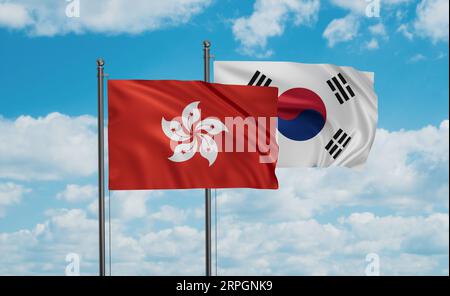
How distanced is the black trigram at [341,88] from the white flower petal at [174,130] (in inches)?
173

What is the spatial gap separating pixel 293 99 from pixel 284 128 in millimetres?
725

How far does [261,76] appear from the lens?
1891 centimetres

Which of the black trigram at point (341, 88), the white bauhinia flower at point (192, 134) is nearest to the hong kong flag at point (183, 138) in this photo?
the white bauhinia flower at point (192, 134)

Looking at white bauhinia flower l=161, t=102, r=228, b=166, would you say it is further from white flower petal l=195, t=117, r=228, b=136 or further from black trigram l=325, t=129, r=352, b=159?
black trigram l=325, t=129, r=352, b=159

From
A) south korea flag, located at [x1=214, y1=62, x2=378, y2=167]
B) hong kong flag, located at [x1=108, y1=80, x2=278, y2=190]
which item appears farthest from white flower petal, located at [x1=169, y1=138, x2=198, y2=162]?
south korea flag, located at [x1=214, y1=62, x2=378, y2=167]

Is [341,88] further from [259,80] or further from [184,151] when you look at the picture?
[184,151]

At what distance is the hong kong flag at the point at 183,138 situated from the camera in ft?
54.5

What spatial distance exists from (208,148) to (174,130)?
82 centimetres

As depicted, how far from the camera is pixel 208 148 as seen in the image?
56.0 ft

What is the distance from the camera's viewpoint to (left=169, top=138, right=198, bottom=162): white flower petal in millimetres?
16844

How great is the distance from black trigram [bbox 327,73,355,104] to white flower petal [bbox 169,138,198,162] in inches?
169

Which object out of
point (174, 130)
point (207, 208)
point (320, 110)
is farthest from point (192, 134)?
point (320, 110)

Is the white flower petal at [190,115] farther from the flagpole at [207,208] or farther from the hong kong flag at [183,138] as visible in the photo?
the flagpole at [207,208]
